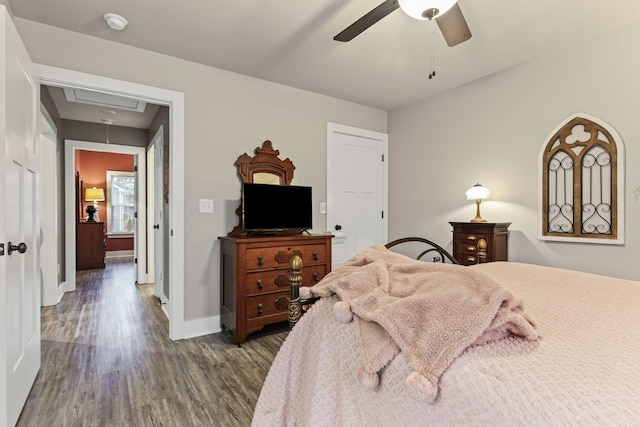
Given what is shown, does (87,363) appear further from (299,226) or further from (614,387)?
(614,387)

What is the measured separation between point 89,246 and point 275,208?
5.08m

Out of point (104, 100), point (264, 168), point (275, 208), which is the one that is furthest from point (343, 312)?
point (104, 100)

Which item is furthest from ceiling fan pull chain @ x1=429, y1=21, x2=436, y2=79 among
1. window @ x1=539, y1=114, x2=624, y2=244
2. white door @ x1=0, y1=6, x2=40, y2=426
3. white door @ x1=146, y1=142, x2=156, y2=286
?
white door @ x1=146, y1=142, x2=156, y2=286

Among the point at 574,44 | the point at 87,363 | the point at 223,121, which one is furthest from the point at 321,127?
the point at 87,363

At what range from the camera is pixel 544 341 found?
89cm

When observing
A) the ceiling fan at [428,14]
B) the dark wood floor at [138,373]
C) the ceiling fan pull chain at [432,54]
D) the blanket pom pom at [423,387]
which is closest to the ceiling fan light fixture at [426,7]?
the ceiling fan at [428,14]

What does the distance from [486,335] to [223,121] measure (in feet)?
9.83

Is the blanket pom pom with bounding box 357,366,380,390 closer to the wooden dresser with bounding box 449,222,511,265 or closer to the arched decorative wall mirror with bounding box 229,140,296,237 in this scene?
the wooden dresser with bounding box 449,222,511,265

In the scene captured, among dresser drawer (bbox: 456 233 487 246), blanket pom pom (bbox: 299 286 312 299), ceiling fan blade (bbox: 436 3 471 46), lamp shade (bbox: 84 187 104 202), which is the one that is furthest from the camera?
lamp shade (bbox: 84 187 104 202)

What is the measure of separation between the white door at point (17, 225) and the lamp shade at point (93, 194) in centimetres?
601

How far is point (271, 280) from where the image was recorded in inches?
119

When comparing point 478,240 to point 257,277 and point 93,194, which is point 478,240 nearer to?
point 257,277

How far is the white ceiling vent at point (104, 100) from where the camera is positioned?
12.4ft

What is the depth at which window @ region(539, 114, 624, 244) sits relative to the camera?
255cm
